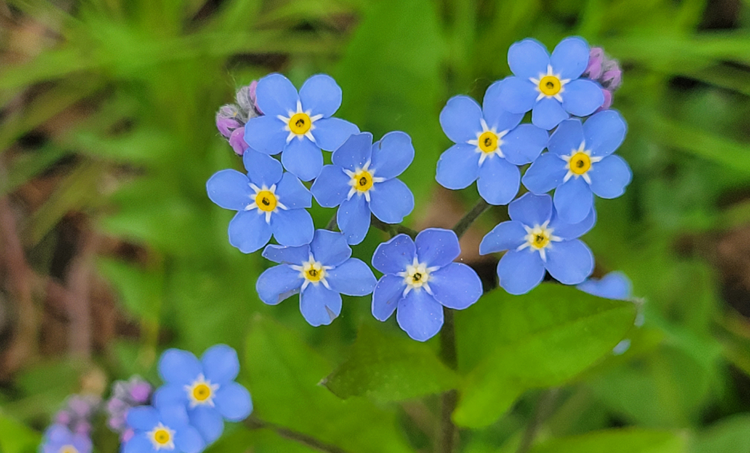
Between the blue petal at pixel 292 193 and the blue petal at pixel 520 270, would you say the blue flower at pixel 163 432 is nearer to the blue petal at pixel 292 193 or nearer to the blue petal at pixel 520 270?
Answer: the blue petal at pixel 292 193

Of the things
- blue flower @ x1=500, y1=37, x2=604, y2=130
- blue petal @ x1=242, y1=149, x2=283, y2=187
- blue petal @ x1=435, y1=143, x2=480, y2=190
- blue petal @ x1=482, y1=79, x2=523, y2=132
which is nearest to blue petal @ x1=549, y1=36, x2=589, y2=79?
blue flower @ x1=500, y1=37, x2=604, y2=130

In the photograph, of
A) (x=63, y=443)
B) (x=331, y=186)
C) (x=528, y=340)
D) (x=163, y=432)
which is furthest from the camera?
(x=63, y=443)

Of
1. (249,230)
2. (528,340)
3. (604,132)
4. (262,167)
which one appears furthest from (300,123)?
(528,340)

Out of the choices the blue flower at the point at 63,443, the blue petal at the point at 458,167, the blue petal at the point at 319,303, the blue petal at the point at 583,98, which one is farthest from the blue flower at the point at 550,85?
the blue flower at the point at 63,443

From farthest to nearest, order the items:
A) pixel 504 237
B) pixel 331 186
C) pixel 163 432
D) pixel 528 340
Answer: pixel 163 432, pixel 528 340, pixel 504 237, pixel 331 186

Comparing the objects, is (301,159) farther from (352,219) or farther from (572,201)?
(572,201)

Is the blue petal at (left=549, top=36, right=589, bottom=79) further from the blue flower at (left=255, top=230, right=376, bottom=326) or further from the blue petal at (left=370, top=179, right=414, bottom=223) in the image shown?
the blue flower at (left=255, top=230, right=376, bottom=326)

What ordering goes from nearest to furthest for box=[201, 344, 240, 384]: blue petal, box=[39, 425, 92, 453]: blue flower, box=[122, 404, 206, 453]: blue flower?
box=[122, 404, 206, 453]: blue flower < box=[201, 344, 240, 384]: blue petal < box=[39, 425, 92, 453]: blue flower
